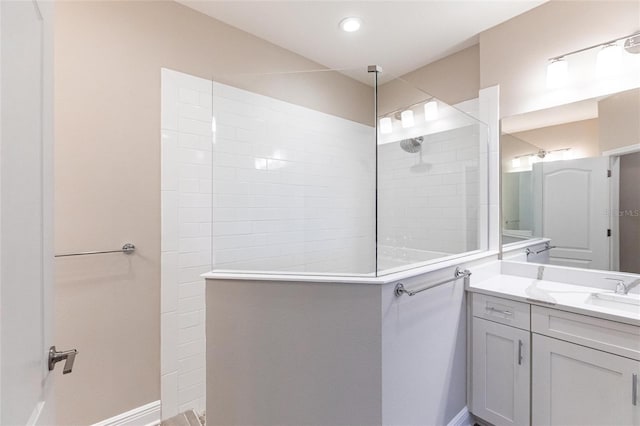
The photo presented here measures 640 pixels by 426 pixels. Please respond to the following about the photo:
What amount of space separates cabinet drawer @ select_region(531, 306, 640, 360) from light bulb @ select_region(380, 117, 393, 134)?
154cm

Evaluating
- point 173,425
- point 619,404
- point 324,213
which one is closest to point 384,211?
point 324,213

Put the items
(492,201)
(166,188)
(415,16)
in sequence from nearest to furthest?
(166,188) → (415,16) → (492,201)

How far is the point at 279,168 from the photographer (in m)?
2.24

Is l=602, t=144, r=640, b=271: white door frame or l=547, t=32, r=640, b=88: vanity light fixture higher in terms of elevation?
l=547, t=32, r=640, b=88: vanity light fixture

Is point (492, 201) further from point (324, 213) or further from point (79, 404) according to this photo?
point (79, 404)

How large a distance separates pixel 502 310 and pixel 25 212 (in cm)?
207

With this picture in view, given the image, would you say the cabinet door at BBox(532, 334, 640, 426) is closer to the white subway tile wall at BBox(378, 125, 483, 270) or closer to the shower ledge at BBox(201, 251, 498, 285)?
the shower ledge at BBox(201, 251, 498, 285)

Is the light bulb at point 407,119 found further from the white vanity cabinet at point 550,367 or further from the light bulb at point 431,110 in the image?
the white vanity cabinet at point 550,367

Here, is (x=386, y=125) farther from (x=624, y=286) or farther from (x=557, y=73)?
(x=624, y=286)

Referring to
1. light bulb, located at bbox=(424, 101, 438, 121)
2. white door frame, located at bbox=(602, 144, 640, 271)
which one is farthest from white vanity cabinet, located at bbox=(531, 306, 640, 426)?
light bulb, located at bbox=(424, 101, 438, 121)

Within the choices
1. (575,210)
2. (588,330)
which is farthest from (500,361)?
(575,210)

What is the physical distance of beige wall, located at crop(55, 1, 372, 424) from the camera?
153 cm

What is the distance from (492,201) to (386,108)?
1.10m

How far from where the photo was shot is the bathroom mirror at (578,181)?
5.21 feet
